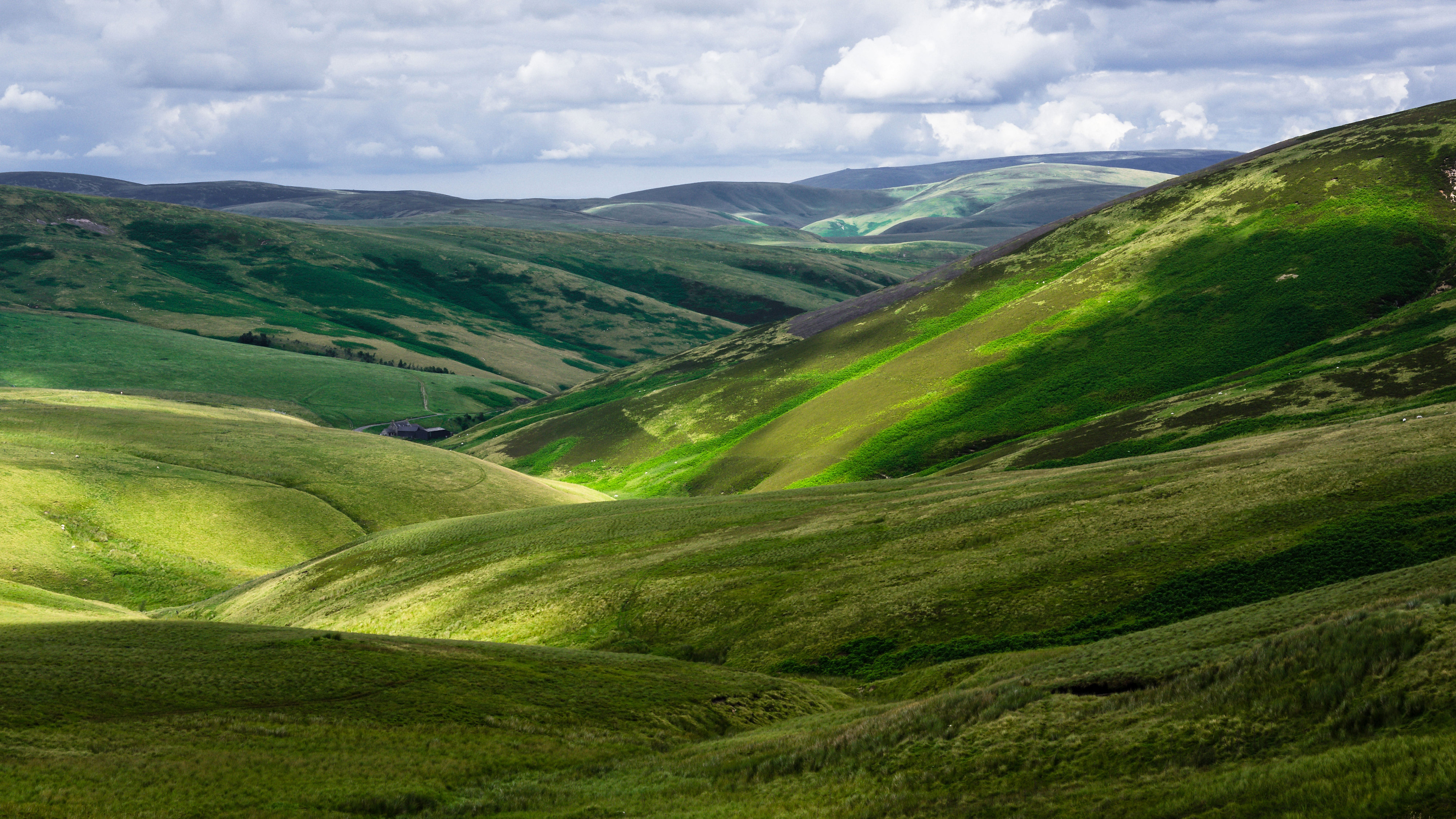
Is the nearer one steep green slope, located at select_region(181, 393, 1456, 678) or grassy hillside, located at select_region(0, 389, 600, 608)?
steep green slope, located at select_region(181, 393, 1456, 678)

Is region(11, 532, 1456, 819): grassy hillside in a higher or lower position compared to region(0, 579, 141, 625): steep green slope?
higher

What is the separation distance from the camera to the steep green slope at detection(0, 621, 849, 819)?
26.5m

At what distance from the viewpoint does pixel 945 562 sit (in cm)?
5744

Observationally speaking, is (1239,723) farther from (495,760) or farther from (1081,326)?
(1081,326)

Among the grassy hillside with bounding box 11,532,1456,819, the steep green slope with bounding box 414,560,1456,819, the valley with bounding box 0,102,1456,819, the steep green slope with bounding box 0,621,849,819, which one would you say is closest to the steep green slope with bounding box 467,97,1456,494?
the valley with bounding box 0,102,1456,819

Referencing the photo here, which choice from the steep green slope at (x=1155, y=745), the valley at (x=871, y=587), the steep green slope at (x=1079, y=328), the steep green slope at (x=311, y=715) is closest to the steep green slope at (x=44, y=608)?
the valley at (x=871, y=587)

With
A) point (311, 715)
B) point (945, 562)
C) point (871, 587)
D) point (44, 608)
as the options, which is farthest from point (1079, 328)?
point (44, 608)

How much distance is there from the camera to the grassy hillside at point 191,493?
297 ft

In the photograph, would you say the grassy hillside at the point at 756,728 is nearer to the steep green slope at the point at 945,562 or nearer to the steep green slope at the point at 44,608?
the steep green slope at the point at 945,562

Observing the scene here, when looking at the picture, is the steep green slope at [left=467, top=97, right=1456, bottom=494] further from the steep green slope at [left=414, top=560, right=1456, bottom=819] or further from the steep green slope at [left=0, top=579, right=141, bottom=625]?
the steep green slope at [left=414, top=560, right=1456, bottom=819]

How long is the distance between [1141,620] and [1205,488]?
58.7 feet

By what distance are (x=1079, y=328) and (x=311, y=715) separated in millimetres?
133961

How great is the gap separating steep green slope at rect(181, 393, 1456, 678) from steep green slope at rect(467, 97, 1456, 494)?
157 feet

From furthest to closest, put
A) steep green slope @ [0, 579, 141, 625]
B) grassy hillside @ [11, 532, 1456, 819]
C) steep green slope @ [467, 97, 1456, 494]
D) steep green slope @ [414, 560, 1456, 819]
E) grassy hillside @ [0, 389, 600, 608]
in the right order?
steep green slope @ [467, 97, 1456, 494] < grassy hillside @ [0, 389, 600, 608] < steep green slope @ [0, 579, 141, 625] < grassy hillside @ [11, 532, 1456, 819] < steep green slope @ [414, 560, 1456, 819]
